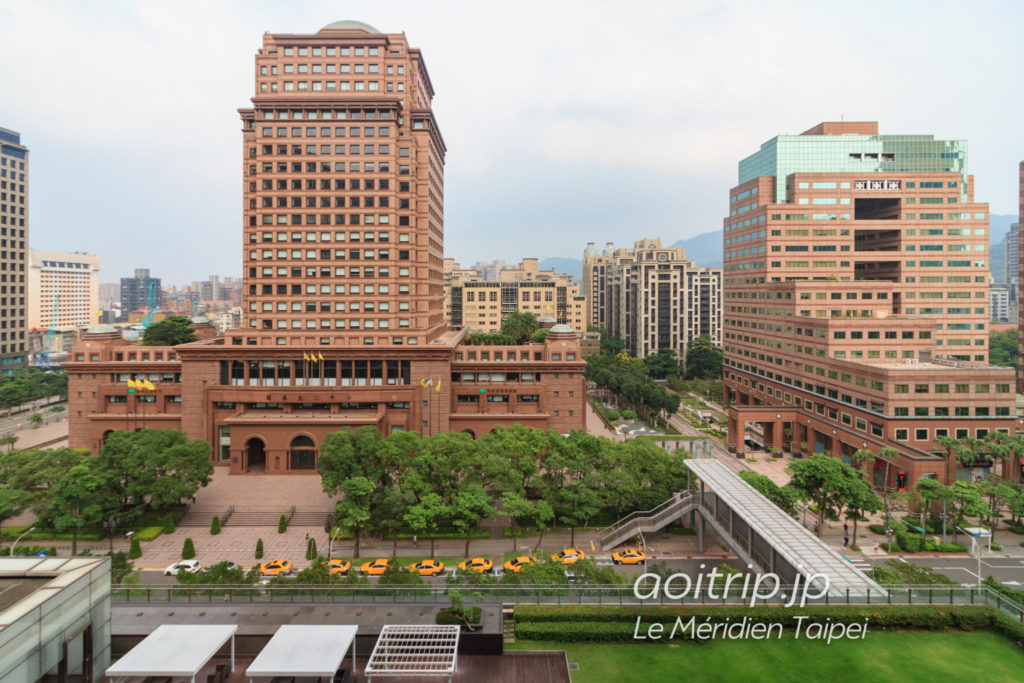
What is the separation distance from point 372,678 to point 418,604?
6.44 metres

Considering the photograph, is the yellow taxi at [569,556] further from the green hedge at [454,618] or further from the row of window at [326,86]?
the row of window at [326,86]

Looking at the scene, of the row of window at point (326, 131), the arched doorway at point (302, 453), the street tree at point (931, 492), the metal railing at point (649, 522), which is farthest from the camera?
the row of window at point (326, 131)

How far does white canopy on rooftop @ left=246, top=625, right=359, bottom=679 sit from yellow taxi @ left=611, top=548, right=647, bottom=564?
25900 mm

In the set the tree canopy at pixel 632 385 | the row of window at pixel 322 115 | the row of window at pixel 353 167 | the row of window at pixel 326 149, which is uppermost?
the row of window at pixel 322 115

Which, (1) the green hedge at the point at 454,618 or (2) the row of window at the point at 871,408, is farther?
(2) the row of window at the point at 871,408

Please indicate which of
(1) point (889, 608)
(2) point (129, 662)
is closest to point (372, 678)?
(2) point (129, 662)

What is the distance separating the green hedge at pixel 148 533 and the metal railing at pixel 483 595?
2301 centimetres

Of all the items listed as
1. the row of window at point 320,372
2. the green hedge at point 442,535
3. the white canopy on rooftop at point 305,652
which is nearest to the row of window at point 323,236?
the row of window at point 320,372

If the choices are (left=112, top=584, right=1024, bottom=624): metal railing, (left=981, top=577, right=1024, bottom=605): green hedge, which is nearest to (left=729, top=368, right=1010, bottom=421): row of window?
(left=981, top=577, right=1024, bottom=605): green hedge

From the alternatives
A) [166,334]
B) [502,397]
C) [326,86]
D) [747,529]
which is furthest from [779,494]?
[166,334]

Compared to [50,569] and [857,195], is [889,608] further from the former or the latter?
[857,195]

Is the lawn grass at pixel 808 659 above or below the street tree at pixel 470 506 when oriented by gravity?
below

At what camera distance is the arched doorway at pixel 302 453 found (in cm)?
6844

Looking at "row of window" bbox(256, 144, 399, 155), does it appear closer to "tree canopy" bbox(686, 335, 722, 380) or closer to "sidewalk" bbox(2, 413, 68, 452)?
"sidewalk" bbox(2, 413, 68, 452)
